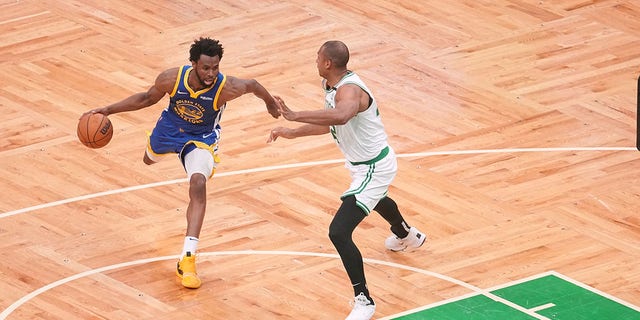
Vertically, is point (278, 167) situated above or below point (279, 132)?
below

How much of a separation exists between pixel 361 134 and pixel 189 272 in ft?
5.85

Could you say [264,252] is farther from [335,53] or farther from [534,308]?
[534,308]

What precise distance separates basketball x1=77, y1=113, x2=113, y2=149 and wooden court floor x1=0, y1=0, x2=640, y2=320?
891mm

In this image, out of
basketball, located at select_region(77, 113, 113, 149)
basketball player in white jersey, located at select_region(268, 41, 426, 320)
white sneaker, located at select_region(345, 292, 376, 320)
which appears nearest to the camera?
basketball player in white jersey, located at select_region(268, 41, 426, 320)

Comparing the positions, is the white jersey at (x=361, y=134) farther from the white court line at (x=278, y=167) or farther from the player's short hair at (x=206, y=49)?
the white court line at (x=278, y=167)

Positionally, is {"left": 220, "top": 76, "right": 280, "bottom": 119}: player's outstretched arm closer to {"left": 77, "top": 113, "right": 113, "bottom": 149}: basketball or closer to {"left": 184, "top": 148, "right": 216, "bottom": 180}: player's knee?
{"left": 184, "top": 148, "right": 216, "bottom": 180}: player's knee

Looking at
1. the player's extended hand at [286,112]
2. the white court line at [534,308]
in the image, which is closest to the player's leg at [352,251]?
the white court line at [534,308]

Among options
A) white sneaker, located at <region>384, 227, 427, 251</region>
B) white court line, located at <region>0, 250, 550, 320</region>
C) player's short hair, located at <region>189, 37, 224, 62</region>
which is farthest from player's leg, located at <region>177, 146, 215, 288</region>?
white sneaker, located at <region>384, 227, 427, 251</region>

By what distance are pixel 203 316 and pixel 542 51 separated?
7.14 m

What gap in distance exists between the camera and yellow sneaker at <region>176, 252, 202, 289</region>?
12.3 m

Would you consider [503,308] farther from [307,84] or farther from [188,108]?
[307,84]

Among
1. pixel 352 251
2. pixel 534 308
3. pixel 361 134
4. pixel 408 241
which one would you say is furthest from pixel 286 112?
pixel 534 308

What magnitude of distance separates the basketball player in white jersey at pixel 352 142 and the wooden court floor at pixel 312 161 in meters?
0.60

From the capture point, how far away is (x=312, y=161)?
48.8 feet
